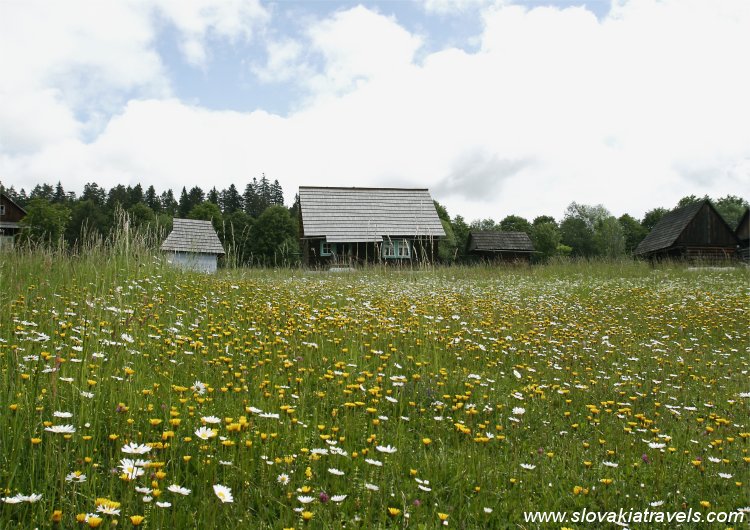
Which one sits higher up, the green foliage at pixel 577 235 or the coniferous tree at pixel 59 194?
the coniferous tree at pixel 59 194

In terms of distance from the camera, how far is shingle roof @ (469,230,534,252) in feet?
168

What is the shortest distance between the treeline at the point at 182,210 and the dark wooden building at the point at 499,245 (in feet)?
59.2

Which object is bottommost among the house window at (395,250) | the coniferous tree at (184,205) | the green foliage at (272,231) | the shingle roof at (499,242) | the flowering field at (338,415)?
the flowering field at (338,415)

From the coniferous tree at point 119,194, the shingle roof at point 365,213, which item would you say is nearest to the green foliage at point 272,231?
the coniferous tree at point 119,194

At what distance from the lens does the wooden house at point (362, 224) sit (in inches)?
1303

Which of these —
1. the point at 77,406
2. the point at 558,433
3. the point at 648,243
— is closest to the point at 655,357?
the point at 558,433

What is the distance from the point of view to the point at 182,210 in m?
97.4

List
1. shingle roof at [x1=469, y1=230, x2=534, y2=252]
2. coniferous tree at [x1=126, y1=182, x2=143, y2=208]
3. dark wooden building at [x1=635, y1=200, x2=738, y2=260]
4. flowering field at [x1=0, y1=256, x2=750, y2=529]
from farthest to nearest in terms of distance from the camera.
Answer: coniferous tree at [x1=126, y1=182, x2=143, y2=208] < shingle roof at [x1=469, y1=230, x2=534, y2=252] < dark wooden building at [x1=635, y1=200, x2=738, y2=260] < flowering field at [x1=0, y1=256, x2=750, y2=529]

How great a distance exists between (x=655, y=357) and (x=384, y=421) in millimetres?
4632

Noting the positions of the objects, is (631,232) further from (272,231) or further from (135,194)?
(135,194)

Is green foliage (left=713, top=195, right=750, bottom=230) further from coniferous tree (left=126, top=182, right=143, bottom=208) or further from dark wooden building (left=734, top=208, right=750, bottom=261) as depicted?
coniferous tree (left=126, top=182, right=143, bottom=208)

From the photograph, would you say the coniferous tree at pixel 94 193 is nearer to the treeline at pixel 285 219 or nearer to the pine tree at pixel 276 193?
the treeline at pixel 285 219

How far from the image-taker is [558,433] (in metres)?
4.11

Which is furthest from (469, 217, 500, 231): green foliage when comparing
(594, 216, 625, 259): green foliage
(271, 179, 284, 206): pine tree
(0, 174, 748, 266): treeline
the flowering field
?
the flowering field
